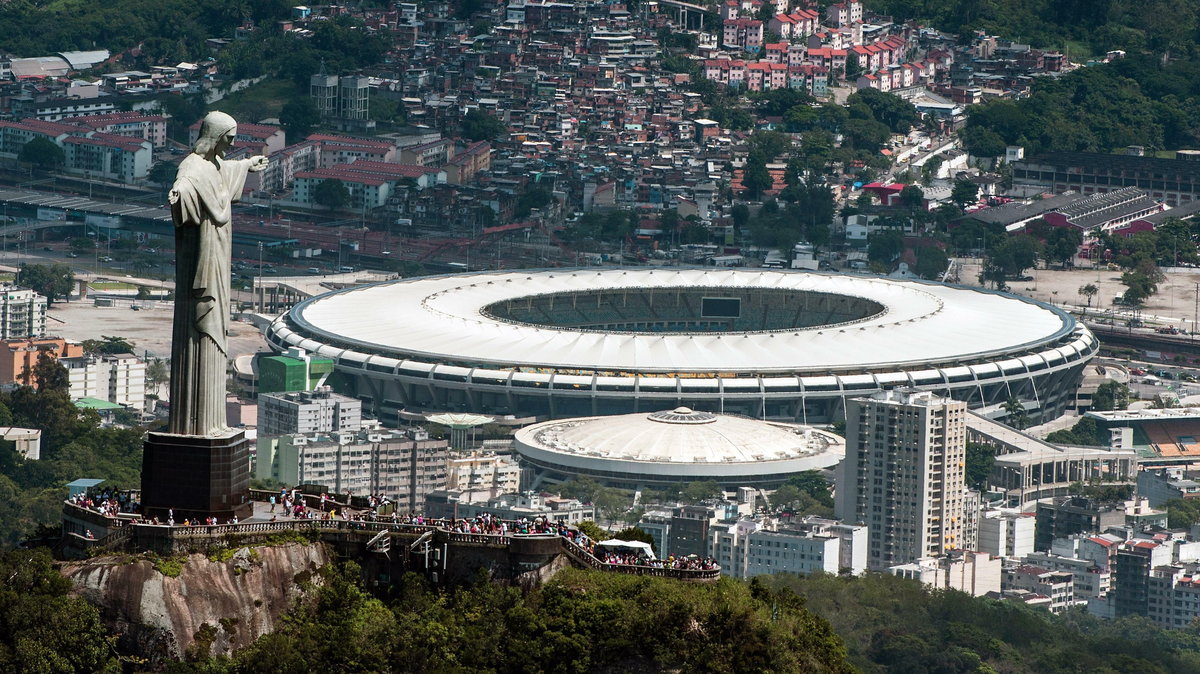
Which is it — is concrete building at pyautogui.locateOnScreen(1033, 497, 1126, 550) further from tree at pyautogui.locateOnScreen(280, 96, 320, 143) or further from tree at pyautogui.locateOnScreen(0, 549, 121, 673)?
tree at pyautogui.locateOnScreen(280, 96, 320, 143)

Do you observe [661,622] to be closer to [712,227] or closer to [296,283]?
[296,283]

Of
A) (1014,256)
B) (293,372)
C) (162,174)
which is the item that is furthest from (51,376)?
(162,174)

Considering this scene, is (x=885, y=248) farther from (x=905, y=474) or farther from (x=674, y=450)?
(x=905, y=474)

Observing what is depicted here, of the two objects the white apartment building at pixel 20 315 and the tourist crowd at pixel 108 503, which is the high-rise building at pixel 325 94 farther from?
the tourist crowd at pixel 108 503

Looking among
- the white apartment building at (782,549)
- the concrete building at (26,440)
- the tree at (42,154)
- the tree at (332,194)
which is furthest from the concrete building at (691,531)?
the tree at (42,154)

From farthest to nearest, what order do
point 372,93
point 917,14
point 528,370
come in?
point 917,14 < point 372,93 < point 528,370

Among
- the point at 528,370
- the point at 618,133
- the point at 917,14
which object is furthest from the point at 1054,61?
the point at 528,370
